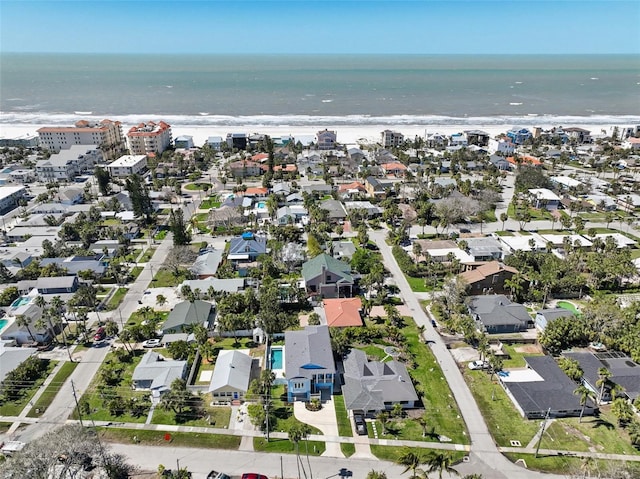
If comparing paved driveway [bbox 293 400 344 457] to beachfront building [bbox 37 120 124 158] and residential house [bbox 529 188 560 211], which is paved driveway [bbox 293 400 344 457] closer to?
residential house [bbox 529 188 560 211]

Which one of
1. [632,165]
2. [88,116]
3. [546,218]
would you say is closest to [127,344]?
[546,218]

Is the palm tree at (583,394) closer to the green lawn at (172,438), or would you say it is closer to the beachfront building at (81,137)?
the green lawn at (172,438)

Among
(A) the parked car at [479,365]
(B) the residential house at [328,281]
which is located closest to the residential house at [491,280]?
(A) the parked car at [479,365]

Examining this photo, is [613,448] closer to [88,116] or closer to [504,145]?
[504,145]

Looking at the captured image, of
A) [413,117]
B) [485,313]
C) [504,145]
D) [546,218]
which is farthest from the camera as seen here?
[413,117]

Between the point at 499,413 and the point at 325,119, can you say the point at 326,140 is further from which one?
the point at 499,413

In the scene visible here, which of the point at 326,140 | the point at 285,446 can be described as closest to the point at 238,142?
the point at 326,140
